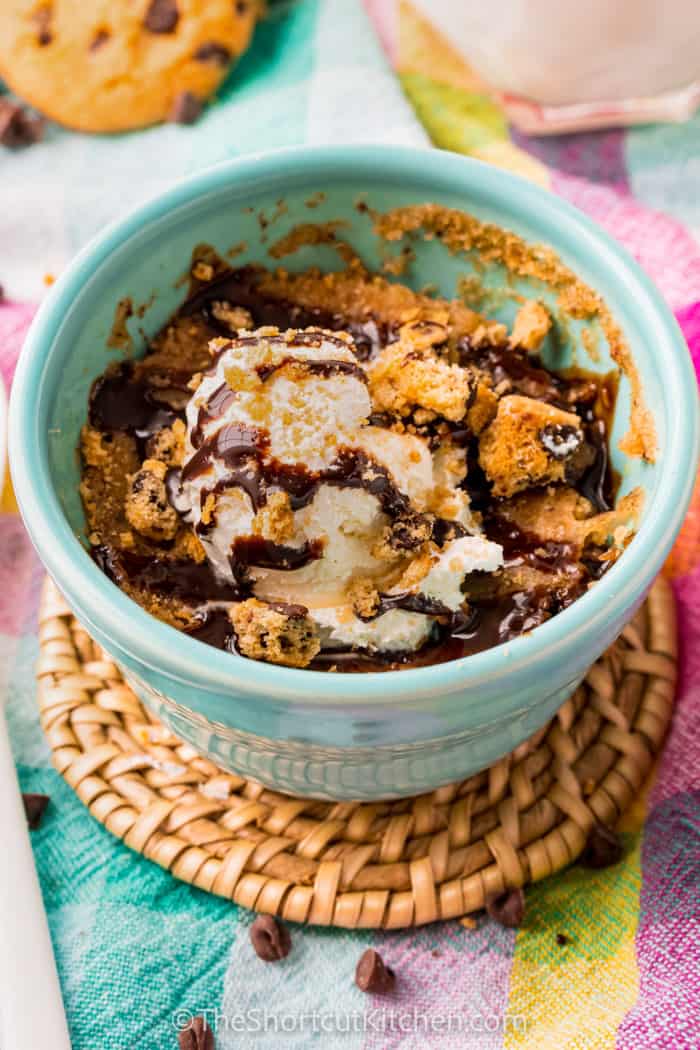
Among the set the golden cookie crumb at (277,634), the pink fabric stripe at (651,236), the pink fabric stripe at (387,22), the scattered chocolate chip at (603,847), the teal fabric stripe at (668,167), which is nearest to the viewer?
the golden cookie crumb at (277,634)

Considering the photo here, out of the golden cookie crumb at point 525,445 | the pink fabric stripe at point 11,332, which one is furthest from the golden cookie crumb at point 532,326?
the pink fabric stripe at point 11,332

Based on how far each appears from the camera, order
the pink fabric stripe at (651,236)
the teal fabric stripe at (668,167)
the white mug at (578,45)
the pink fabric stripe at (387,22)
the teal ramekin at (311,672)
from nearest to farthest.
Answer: the teal ramekin at (311,672) → the pink fabric stripe at (651,236) → the white mug at (578,45) → the teal fabric stripe at (668,167) → the pink fabric stripe at (387,22)

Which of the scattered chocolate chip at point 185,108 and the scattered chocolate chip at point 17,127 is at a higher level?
the scattered chocolate chip at point 185,108

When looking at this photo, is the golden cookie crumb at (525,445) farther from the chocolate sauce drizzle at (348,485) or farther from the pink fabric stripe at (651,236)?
the pink fabric stripe at (651,236)

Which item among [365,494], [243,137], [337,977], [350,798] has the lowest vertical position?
[337,977]

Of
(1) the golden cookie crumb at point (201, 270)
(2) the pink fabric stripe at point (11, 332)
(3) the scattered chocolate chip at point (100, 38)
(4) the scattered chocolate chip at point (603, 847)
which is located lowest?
(4) the scattered chocolate chip at point (603, 847)

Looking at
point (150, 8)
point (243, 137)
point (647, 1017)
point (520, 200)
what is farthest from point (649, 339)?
point (150, 8)

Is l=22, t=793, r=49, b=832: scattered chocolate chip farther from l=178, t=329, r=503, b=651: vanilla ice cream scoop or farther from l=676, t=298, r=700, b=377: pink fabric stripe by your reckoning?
l=676, t=298, r=700, b=377: pink fabric stripe

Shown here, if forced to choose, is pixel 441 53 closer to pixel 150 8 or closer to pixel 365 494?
pixel 150 8

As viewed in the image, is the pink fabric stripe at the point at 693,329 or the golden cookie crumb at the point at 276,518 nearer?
the golden cookie crumb at the point at 276,518
